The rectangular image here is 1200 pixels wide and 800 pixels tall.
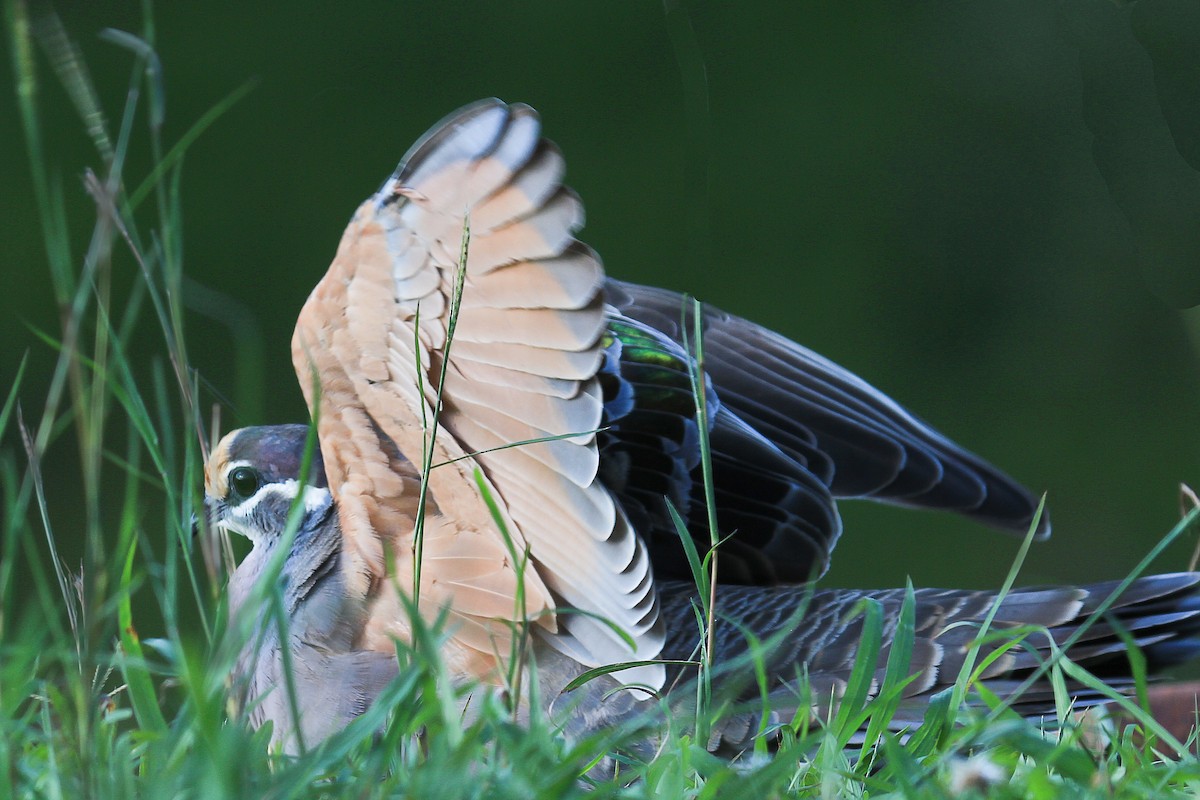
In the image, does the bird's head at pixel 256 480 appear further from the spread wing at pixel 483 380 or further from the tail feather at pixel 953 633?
the tail feather at pixel 953 633

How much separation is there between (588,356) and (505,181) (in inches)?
7.5

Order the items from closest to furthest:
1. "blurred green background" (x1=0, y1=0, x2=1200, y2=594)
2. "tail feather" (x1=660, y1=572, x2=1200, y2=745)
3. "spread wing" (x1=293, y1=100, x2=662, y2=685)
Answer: "spread wing" (x1=293, y1=100, x2=662, y2=685) → "tail feather" (x1=660, y1=572, x2=1200, y2=745) → "blurred green background" (x1=0, y1=0, x2=1200, y2=594)

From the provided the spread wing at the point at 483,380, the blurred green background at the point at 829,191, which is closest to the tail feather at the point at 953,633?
the spread wing at the point at 483,380

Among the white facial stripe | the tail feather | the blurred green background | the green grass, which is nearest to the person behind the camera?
the green grass

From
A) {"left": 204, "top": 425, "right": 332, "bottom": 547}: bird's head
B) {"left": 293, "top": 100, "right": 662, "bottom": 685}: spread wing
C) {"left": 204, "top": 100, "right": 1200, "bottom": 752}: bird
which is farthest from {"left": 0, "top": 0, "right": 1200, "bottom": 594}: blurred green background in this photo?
{"left": 293, "top": 100, "right": 662, "bottom": 685}: spread wing

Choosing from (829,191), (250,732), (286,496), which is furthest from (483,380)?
(829,191)

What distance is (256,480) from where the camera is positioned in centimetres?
189

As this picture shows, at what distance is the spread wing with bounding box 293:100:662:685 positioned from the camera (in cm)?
126

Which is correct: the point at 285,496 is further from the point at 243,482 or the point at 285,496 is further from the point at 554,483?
the point at 554,483

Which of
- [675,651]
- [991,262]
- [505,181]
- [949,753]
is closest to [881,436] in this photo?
[675,651]

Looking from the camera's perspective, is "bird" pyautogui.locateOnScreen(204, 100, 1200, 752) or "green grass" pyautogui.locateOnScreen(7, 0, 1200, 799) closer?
"green grass" pyautogui.locateOnScreen(7, 0, 1200, 799)

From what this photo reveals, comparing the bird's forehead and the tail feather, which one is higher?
the bird's forehead

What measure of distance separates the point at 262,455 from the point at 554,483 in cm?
70

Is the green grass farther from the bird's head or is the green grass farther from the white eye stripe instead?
the bird's head
